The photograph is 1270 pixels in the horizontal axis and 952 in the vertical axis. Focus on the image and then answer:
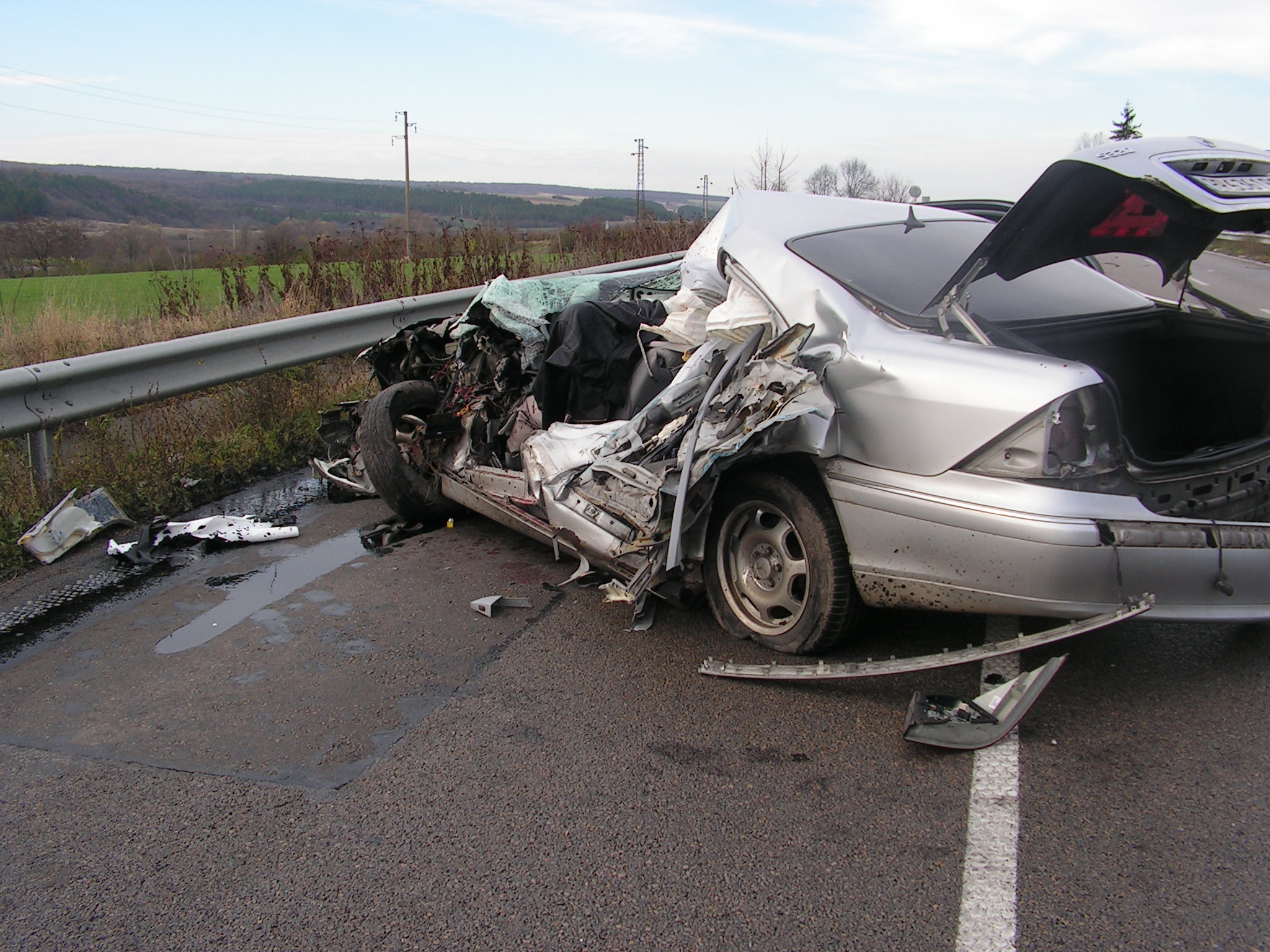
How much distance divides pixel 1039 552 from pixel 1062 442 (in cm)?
33

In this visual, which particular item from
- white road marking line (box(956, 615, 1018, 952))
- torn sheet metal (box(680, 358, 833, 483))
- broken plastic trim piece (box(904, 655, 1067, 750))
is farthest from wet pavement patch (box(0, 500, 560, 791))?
white road marking line (box(956, 615, 1018, 952))

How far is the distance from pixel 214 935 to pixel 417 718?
1053mm

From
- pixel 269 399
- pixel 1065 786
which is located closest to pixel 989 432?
pixel 1065 786

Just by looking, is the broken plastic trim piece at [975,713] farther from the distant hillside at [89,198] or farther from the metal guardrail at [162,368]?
the distant hillside at [89,198]

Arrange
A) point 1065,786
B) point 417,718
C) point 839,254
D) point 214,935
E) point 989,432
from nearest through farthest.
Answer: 1. point 214,935
2. point 1065,786
3. point 989,432
4. point 417,718
5. point 839,254

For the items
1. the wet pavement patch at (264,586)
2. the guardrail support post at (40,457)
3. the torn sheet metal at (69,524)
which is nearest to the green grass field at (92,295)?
the guardrail support post at (40,457)

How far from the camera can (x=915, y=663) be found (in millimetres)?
3027

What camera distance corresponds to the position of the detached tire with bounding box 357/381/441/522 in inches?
199

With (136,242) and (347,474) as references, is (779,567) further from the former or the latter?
(136,242)

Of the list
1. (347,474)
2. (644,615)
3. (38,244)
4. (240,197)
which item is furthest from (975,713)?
(240,197)

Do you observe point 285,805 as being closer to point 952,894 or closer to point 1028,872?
point 952,894

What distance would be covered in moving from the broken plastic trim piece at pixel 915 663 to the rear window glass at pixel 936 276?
1.11 meters

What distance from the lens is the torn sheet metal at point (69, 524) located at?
480 centimetres

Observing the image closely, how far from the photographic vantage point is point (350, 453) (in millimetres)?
5996
